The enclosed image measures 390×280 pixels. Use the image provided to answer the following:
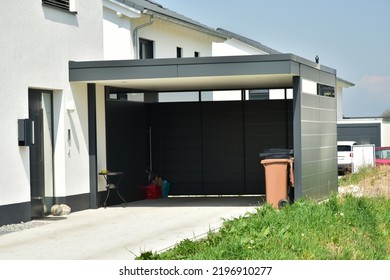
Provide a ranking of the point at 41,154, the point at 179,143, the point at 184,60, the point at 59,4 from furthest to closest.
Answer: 1. the point at 179,143
2. the point at 59,4
3. the point at 184,60
4. the point at 41,154

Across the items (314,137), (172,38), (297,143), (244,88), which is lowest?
(297,143)

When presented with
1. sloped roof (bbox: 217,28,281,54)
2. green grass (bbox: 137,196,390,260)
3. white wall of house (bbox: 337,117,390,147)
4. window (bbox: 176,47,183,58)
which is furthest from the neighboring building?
white wall of house (bbox: 337,117,390,147)

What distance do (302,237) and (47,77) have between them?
7532mm

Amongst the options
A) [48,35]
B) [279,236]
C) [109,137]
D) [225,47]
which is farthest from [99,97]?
A: [225,47]

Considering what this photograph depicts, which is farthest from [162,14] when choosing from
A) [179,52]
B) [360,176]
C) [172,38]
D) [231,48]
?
[231,48]

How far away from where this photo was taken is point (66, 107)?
729 inches

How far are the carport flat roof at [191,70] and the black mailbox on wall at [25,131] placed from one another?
7.86 feet

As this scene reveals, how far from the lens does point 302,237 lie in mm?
12172

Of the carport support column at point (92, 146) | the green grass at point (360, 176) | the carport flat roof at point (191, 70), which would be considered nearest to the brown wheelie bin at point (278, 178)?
the carport flat roof at point (191, 70)

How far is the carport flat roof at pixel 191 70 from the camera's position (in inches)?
706

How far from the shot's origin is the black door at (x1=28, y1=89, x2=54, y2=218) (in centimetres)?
1741

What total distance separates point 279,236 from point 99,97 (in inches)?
343

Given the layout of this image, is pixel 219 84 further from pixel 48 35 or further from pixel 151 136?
pixel 48 35

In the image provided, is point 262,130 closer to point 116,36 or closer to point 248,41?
point 116,36
